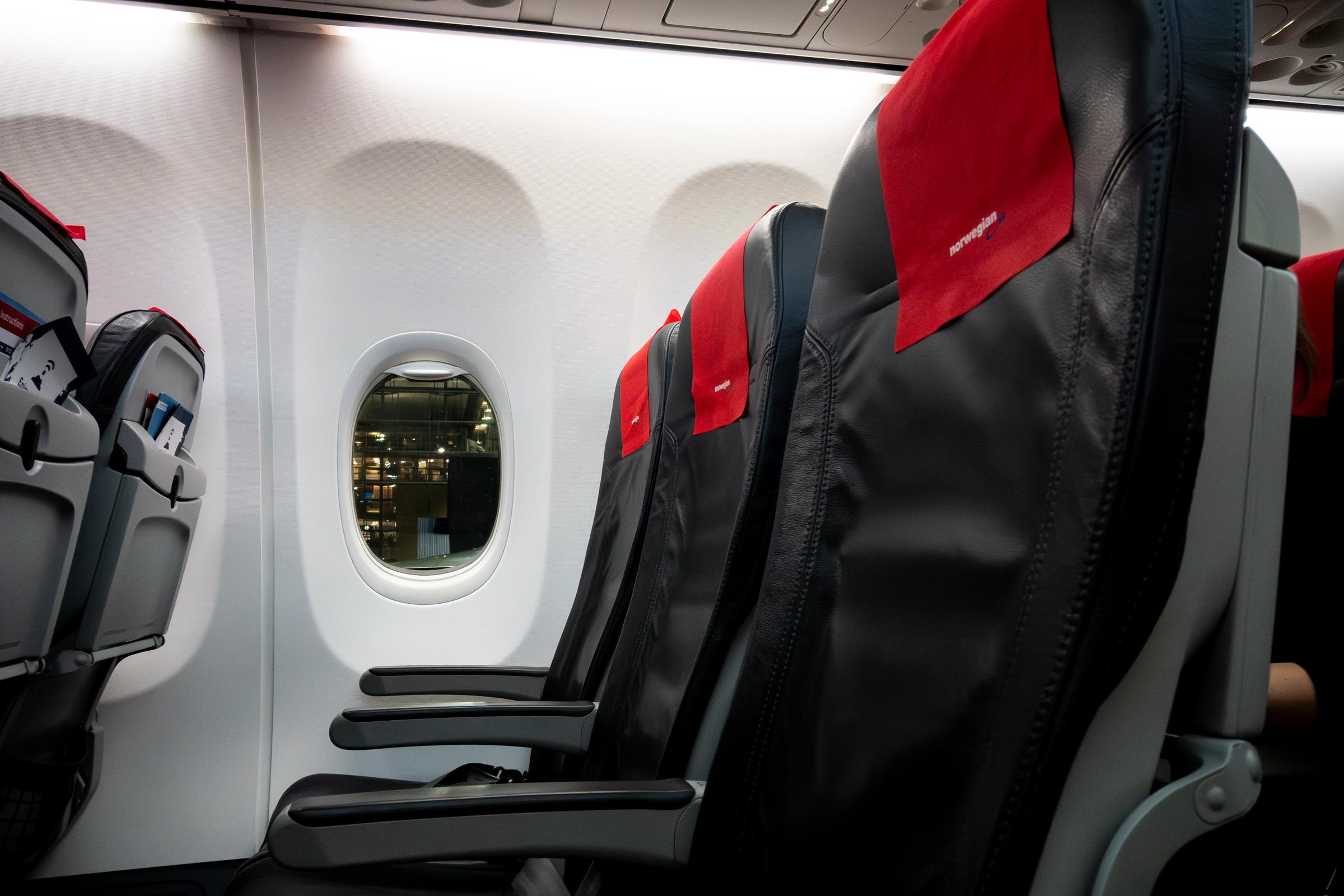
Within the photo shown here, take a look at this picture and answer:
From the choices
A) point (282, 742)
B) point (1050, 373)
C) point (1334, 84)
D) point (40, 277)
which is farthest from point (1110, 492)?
point (1334, 84)

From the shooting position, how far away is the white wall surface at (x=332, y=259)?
8.02 feet

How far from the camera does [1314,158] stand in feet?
11.0

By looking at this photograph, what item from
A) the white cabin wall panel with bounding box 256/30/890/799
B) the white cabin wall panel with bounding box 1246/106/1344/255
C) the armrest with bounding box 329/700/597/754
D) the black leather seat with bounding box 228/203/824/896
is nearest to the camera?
the black leather seat with bounding box 228/203/824/896

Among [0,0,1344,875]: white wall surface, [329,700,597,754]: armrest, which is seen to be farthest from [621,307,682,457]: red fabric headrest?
[0,0,1344,875]: white wall surface

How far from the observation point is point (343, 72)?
257 cm

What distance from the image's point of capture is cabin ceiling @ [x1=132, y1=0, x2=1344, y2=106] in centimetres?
236

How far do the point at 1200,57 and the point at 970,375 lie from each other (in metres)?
0.23

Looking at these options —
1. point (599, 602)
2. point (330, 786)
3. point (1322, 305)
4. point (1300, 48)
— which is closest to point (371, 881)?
point (330, 786)

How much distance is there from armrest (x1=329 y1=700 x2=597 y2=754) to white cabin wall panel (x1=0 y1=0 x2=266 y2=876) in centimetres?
129

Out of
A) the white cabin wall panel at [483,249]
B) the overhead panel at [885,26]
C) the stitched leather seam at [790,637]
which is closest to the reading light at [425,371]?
the white cabin wall panel at [483,249]

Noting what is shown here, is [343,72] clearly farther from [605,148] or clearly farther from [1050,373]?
[1050,373]

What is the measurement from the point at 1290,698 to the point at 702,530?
0.73 metres

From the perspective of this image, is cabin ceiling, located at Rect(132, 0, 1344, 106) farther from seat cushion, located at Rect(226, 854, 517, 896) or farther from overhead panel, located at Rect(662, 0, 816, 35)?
seat cushion, located at Rect(226, 854, 517, 896)

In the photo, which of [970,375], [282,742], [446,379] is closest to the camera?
[970,375]
